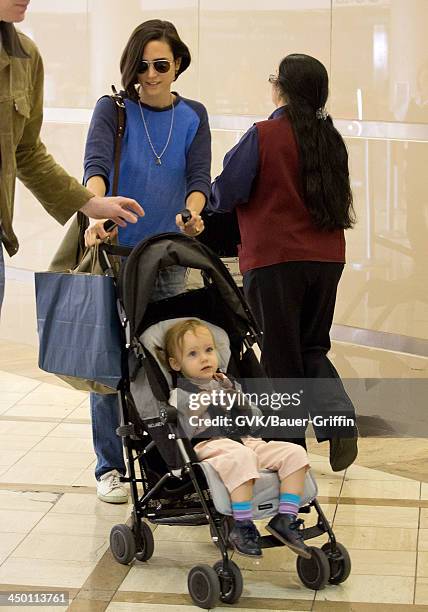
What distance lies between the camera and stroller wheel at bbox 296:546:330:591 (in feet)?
11.3

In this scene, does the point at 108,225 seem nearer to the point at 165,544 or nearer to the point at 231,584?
the point at 165,544

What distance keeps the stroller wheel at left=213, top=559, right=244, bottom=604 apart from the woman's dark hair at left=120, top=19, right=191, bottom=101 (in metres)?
1.75

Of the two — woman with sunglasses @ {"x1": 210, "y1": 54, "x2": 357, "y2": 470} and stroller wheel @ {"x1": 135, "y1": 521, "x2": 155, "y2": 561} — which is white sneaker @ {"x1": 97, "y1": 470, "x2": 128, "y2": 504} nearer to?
stroller wheel @ {"x1": 135, "y1": 521, "x2": 155, "y2": 561}

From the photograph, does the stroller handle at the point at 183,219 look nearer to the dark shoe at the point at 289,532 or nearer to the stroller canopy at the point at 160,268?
the stroller canopy at the point at 160,268

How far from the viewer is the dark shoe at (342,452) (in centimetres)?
450

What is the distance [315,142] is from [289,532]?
157 cm

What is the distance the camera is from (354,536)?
3992mm

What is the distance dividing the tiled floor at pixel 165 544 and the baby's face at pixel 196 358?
616 millimetres

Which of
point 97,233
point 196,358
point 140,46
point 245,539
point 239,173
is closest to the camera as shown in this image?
point 245,539

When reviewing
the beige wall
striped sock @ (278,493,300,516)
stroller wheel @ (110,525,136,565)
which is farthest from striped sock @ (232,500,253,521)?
the beige wall

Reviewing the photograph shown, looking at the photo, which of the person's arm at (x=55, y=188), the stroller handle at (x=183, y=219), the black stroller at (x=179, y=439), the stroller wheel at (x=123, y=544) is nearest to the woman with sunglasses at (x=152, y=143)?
the stroller handle at (x=183, y=219)

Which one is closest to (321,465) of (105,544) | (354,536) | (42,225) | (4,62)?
(354,536)

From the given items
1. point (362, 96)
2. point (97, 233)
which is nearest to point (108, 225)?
point (97, 233)

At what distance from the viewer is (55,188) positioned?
3.57m
